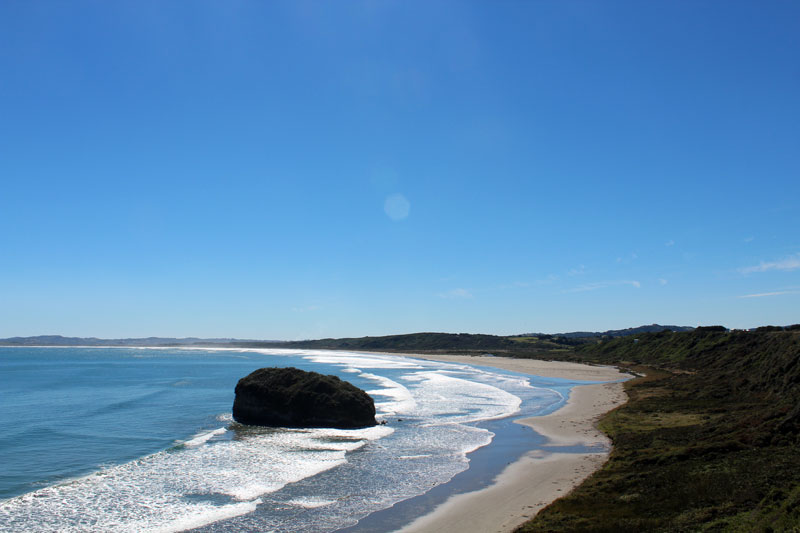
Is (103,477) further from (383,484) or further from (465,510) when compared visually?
(465,510)

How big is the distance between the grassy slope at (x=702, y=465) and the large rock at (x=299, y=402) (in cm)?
1785

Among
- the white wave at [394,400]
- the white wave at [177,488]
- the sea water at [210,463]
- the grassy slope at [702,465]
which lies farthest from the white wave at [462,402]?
the white wave at [177,488]

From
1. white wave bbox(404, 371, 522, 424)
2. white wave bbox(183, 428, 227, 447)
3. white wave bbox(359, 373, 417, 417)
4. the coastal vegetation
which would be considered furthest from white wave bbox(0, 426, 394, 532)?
white wave bbox(359, 373, 417, 417)

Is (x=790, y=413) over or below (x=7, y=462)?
Result: over

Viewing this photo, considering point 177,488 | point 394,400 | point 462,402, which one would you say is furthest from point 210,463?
point 462,402

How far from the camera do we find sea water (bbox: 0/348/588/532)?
19156 mm

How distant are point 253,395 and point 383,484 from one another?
19467 millimetres

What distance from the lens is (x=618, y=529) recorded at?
15094 mm

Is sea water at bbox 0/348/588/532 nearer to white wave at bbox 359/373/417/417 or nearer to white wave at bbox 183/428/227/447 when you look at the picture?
white wave at bbox 183/428/227/447

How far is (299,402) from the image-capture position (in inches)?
1499

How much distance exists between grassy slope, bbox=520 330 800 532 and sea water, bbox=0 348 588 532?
24.8 ft

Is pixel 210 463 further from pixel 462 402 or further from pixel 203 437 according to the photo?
pixel 462 402

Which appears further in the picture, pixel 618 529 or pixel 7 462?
pixel 7 462

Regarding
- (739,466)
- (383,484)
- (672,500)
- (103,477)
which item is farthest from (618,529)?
(103,477)
